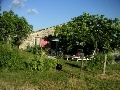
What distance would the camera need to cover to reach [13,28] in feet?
96.1

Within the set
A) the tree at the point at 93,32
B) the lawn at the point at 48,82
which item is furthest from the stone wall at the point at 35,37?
the lawn at the point at 48,82

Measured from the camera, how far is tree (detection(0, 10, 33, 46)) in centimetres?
2927

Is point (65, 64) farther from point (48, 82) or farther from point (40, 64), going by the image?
point (48, 82)

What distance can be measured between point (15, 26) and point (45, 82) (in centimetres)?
1804

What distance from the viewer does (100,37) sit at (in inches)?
1002

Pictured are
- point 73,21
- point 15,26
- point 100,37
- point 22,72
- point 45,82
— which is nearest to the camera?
point 45,82

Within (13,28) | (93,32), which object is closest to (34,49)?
(13,28)

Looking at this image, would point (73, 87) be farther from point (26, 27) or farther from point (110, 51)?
point (26, 27)

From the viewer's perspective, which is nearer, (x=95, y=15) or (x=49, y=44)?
(x=95, y=15)

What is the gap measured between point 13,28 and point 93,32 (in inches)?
386

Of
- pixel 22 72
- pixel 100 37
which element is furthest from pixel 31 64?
pixel 100 37

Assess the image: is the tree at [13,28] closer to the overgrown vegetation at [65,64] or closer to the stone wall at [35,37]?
the overgrown vegetation at [65,64]

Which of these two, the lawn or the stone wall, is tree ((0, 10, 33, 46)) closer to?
the stone wall

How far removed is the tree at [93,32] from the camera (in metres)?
25.4
